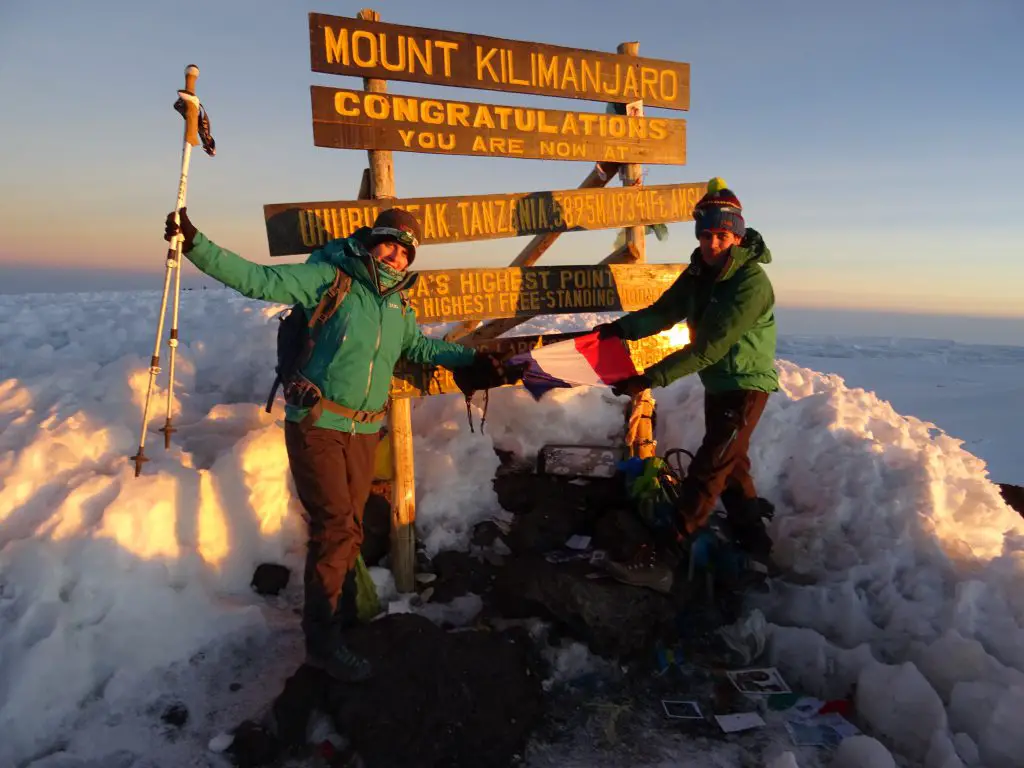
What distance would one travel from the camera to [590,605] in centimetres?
455

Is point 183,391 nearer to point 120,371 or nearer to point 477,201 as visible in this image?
point 120,371

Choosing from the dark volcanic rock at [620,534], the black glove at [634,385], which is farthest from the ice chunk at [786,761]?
the black glove at [634,385]

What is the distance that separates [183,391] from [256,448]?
229cm

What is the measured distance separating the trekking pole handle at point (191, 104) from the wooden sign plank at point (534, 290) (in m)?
1.98

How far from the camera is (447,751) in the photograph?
3.52 m

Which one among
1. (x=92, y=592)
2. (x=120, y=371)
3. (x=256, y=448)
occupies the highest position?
(x=120, y=371)

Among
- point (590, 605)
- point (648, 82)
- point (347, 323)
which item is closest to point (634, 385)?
point (590, 605)

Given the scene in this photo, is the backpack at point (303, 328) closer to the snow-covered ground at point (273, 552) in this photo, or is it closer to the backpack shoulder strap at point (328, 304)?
the backpack shoulder strap at point (328, 304)

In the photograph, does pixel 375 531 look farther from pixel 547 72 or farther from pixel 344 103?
pixel 547 72

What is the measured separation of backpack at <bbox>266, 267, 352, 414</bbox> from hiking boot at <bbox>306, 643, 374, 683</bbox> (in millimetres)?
1820

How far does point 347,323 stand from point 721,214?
9.82 feet

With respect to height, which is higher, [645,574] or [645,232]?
[645,232]

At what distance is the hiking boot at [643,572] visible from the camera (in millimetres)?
4680

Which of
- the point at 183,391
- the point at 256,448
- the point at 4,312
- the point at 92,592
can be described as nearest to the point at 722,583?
the point at 256,448
